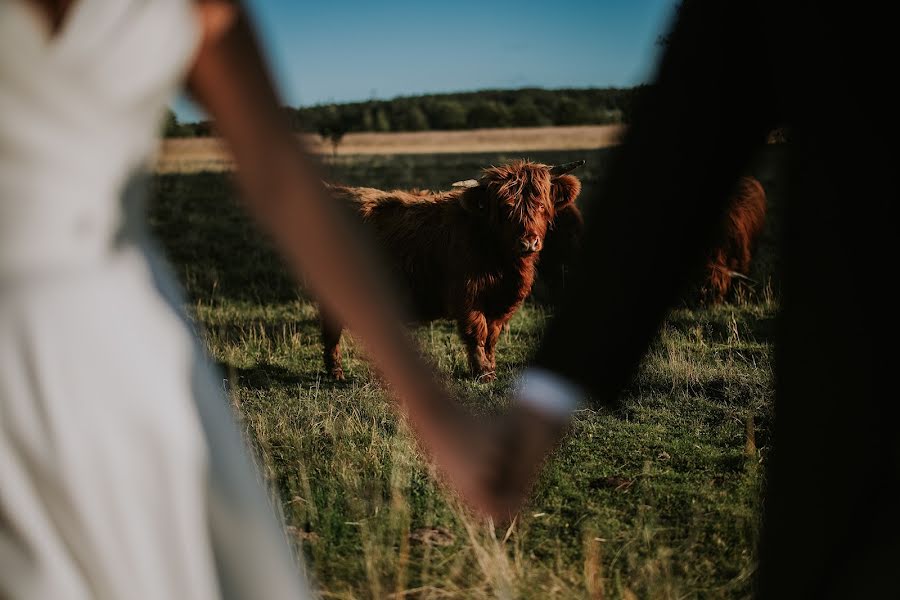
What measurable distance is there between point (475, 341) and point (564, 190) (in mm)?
1917

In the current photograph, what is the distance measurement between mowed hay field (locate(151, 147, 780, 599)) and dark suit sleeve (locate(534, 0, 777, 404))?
0.12m

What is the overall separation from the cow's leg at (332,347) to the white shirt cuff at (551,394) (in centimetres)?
692

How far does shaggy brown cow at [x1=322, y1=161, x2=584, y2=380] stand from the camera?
26.5 ft

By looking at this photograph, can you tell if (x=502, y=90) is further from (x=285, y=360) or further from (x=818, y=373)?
(x=818, y=373)

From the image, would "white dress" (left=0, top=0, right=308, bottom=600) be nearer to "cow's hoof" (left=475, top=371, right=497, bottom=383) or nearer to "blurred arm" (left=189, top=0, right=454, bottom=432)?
"blurred arm" (left=189, top=0, right=454, bottom=432)

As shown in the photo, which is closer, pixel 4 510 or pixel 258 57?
pixel 258 57

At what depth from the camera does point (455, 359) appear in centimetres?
864

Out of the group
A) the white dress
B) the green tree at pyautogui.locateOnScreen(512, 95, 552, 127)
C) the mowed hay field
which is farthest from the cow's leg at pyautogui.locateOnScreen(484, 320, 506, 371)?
the green tree at pyautogui.locateOnScreen(512, 95, 552, 127)

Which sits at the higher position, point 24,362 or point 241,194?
point 241,194

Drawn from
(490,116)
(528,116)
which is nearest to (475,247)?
(528,116)

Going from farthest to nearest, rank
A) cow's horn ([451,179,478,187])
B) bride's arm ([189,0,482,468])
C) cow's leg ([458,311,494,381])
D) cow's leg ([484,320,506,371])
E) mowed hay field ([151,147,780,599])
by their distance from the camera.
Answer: cow's horn ([451,179,478,187]), cow's leg ([484,320,506,371]), cow's leg ([458,311,494,381]), mowed hay field ([151,147,780,599]), bride's arm ([189,0,482,468])

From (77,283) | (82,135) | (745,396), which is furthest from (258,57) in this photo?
(745,396)

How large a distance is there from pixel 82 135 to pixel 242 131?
0.39 metres

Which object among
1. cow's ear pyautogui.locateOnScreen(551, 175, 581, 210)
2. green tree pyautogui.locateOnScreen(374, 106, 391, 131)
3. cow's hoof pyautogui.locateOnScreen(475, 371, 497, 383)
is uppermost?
green tree pyautogui.locateOnScreen(374, 106, 391, 131)
